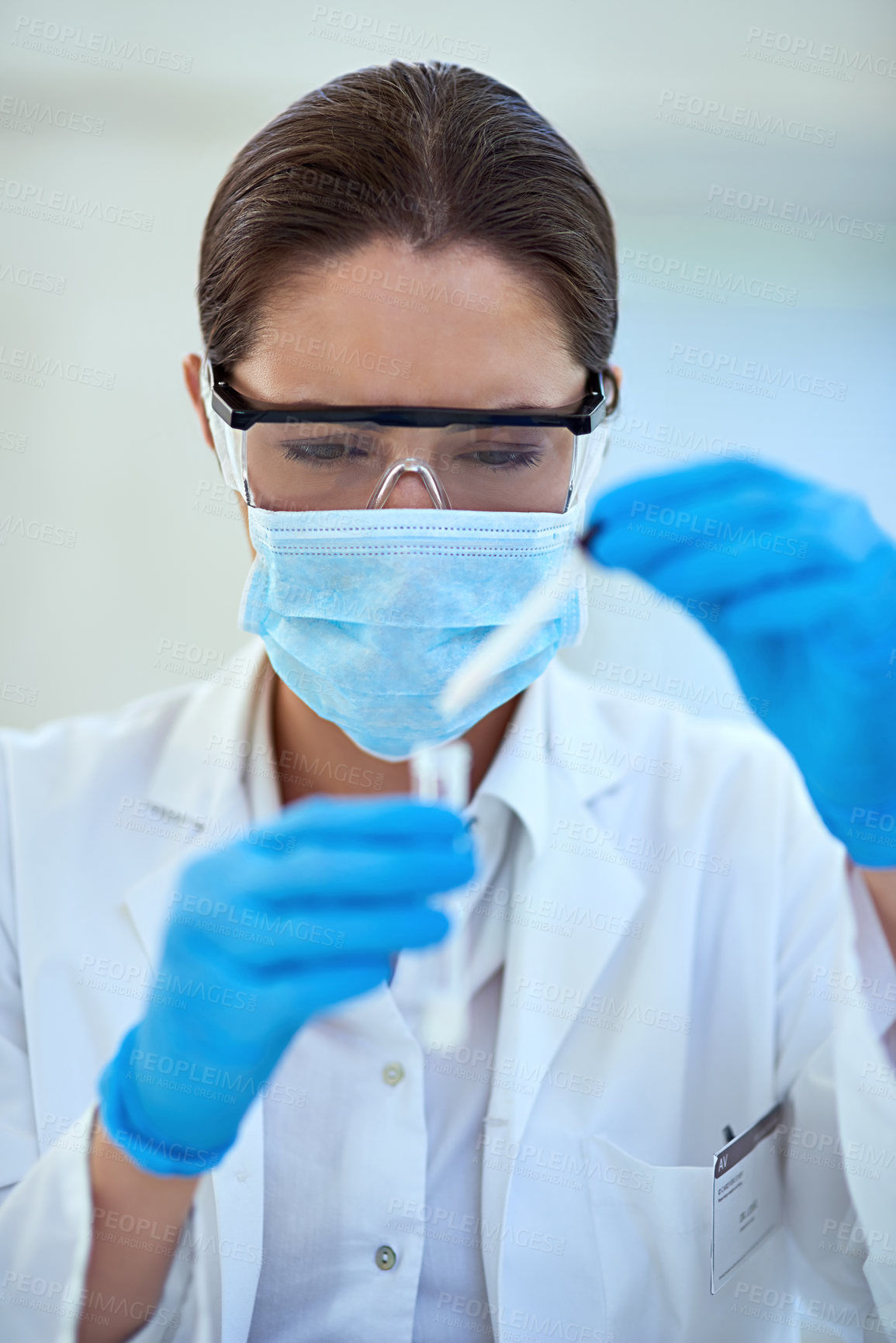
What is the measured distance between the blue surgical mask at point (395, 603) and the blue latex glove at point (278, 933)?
23cm

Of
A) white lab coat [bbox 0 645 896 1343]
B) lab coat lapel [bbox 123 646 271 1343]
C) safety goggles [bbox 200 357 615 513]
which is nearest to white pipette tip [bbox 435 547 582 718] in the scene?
safety goggles [bbox 200 357 615 513]

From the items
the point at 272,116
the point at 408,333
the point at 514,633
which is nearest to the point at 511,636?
the point at 514,633

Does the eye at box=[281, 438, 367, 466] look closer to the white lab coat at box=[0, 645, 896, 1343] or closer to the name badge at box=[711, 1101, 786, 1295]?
the white lab coat at box=[0, 645, 896, 1343]

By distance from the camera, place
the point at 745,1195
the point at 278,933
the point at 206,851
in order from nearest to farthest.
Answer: the point at 278,933
the point at 745,1195
the point at 206,851

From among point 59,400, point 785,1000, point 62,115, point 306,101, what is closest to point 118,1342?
point 785,1000

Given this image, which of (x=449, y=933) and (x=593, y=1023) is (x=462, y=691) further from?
(x=593, y=1023)

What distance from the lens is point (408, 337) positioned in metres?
1.18

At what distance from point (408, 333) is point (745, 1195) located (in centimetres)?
119

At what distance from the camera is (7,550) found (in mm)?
2252


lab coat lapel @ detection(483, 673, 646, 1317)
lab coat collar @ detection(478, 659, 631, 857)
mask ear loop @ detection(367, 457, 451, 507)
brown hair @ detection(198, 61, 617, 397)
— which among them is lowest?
lab coat lapel @ detection(483, 673, 646, 1317)

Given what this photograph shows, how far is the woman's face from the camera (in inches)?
46.6

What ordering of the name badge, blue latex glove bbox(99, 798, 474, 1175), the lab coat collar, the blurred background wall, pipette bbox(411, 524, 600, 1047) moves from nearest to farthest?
blue latex glove bbox(99, 798, 474, 1175) < pipette bbox(411, 524, 600, 1047) < the name badge < the lab coat collar < the blurred background wall

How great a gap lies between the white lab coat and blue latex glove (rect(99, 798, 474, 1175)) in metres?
0.26

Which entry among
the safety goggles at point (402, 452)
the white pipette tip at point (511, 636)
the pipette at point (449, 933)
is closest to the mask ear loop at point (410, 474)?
the safety goggles at point (402, 452)
